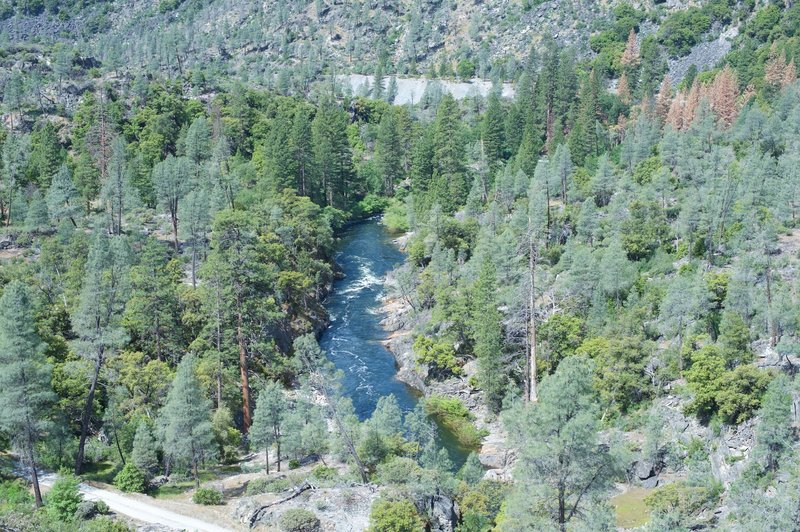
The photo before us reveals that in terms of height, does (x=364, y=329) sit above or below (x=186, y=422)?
below

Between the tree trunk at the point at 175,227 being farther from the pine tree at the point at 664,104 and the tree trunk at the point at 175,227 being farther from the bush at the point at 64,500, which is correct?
the pine tree at the point at 664,104

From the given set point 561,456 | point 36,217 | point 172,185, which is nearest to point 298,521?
point 561,456

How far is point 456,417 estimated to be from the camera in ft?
235

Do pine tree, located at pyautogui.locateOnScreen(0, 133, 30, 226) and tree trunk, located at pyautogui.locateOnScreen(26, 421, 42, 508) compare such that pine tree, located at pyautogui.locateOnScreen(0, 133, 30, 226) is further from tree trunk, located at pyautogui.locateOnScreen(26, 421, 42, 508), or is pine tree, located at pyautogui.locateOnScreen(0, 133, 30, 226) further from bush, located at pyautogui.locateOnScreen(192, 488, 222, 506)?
bush, located at pyautogui.locateOnScreen(192, 488, 222, 506)

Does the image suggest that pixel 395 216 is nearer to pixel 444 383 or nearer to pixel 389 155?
pixel 389 155

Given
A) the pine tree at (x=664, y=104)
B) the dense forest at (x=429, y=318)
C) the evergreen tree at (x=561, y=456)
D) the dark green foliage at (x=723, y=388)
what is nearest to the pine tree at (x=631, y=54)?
the dense forest at (x=429, y=318)

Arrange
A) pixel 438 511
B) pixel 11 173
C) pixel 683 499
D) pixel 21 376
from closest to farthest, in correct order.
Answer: pixel 683 499, pixel 438 511, pixel 21 376, pixel 11 173

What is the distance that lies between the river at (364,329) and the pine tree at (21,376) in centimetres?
3136

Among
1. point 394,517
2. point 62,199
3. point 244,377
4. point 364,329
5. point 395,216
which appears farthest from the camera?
point 395,216

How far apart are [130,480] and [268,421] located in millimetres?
9904

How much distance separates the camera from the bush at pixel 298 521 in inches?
1622

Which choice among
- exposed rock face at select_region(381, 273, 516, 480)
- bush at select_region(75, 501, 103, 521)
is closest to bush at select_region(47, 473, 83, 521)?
bush at select_region(75, 501, 103, 521)

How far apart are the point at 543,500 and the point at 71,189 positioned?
270 feet

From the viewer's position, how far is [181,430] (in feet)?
165
